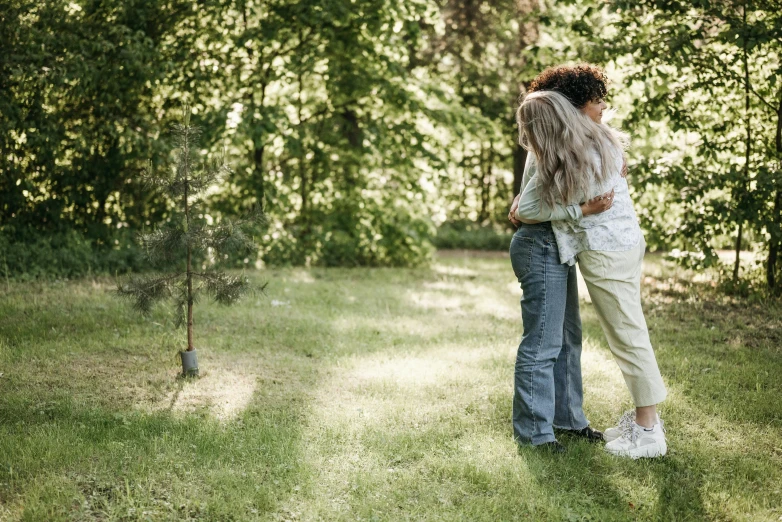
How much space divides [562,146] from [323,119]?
8.05 metres

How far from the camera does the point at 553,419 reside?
4348 mm

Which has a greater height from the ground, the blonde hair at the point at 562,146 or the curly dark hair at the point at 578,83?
the curly dark hair at the point at 578,83

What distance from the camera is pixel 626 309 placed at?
3.99 metres

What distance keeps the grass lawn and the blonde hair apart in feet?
5.13

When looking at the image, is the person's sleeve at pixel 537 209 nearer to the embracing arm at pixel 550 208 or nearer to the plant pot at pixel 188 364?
the embracing arm at pixel 550 208

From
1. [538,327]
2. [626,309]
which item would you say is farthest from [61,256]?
[626,309]

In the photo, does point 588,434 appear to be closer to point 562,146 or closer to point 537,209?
point 537,209

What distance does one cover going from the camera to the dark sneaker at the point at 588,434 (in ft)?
14.2

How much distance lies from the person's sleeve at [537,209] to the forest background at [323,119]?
13.4ft

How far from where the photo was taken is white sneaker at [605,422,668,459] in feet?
13.2

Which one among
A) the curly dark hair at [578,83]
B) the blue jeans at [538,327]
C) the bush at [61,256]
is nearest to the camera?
the curly dark hair at [578,83]

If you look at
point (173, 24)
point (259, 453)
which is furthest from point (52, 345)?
point (173, 24)

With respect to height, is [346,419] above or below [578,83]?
below

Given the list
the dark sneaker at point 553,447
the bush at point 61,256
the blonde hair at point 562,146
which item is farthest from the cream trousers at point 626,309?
the bush at point 61,256
